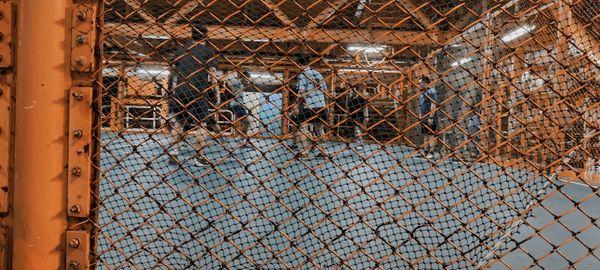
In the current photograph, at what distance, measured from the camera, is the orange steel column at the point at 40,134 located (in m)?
1.00

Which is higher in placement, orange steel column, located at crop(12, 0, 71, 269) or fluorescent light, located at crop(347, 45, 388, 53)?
fluorescent light, located at crop(347, 45, 388, 53)

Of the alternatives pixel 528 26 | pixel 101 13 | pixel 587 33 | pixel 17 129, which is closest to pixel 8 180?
pixel 17 129

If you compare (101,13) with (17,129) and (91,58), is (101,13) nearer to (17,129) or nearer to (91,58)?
(91,58)

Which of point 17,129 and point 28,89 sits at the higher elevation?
point 28,89

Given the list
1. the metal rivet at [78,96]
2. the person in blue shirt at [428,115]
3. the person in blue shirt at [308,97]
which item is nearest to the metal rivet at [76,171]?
the metal rivet at [78,96]

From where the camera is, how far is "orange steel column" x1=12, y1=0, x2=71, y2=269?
1.00 meters

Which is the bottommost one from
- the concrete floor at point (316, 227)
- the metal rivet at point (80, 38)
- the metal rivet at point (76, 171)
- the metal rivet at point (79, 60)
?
the concrete floor at point (316, 227)

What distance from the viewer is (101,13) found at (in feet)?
3.47

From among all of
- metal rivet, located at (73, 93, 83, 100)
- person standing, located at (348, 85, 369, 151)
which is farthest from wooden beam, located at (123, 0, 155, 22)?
person standing, located at (348, 85, 369, 151)

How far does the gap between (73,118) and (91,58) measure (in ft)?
0.53

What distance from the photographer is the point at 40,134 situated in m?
1.01

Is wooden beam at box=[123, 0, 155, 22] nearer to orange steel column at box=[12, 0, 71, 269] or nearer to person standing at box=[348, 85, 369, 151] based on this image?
orange steel column at box=[12, 0, 71, 269]

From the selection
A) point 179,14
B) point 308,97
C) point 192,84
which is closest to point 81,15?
point 179,14

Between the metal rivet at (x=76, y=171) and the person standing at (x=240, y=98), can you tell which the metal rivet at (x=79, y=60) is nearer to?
the metal rivet at (x=76, y=171)
